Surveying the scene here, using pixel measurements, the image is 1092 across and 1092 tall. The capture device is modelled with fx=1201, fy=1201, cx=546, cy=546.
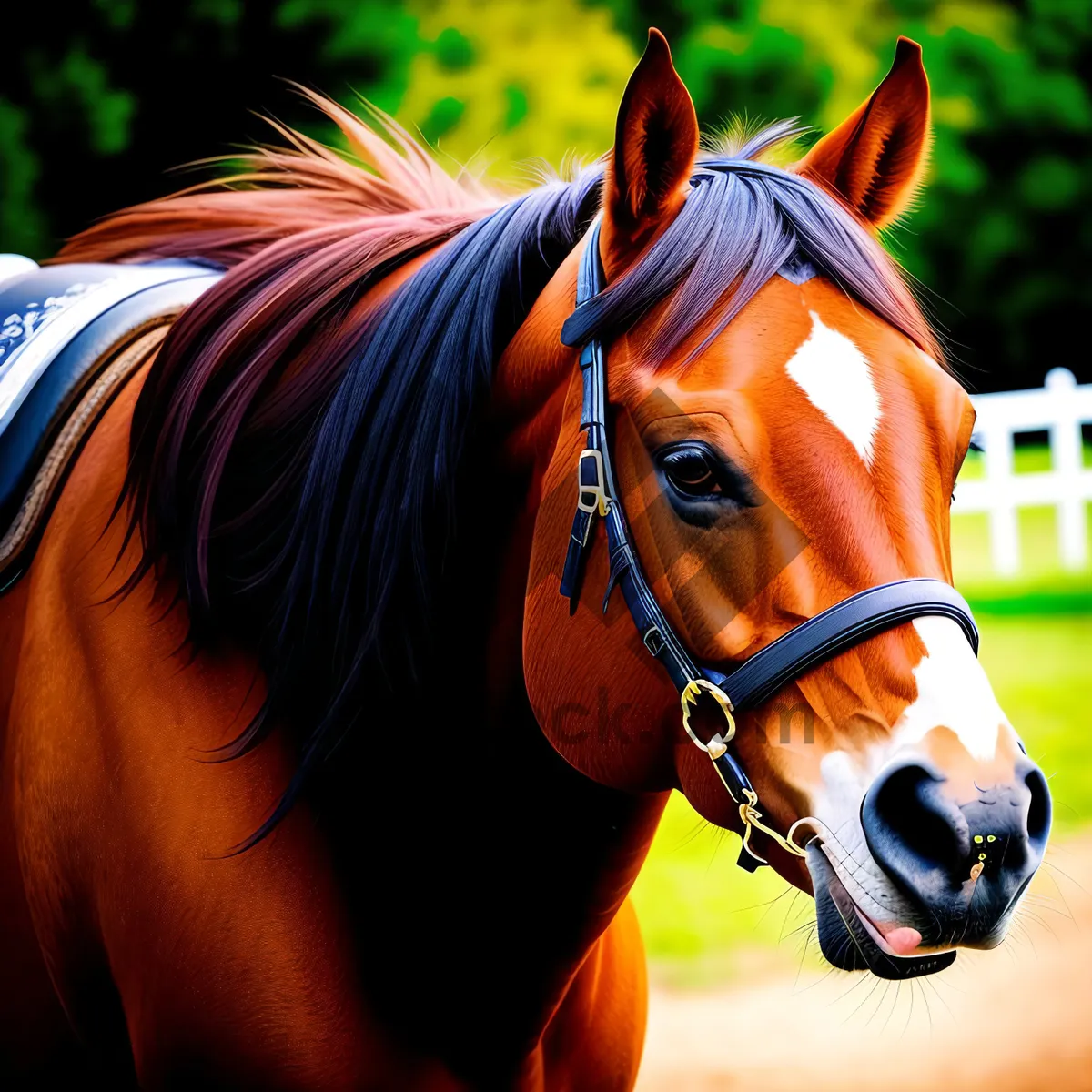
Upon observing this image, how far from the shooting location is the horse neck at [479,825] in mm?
1860

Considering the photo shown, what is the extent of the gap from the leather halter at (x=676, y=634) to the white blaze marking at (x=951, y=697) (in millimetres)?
31

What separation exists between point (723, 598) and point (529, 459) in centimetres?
44

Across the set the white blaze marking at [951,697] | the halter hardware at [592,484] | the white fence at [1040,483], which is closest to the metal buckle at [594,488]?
the halter hardware at [592,484]

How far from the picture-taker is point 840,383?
1.50 metres

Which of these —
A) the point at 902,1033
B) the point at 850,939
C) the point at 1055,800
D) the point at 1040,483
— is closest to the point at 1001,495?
the point at 1040,483

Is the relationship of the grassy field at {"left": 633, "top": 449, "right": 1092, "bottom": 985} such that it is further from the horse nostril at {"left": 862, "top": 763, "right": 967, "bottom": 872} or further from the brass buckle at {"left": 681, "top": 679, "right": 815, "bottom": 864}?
the horse nostril at {"left": 862, "top": 763, "right": 967, "bottom": 872}

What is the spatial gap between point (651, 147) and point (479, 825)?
1055 mm

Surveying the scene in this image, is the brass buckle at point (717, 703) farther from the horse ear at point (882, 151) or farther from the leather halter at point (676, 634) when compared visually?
the horse ear at point (882, 151)

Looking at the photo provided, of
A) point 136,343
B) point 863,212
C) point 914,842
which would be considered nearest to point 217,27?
point 136,343

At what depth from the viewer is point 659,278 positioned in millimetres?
1646

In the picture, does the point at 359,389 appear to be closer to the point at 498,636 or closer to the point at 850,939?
the point at 498,636

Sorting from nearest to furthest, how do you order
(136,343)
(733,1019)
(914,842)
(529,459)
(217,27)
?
(914,842)
(529,459)
(136,343)
(733,1019)
(217,27)

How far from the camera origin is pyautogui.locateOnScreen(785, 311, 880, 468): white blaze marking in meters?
1.47

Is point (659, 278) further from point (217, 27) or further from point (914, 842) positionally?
point (217, 27)
